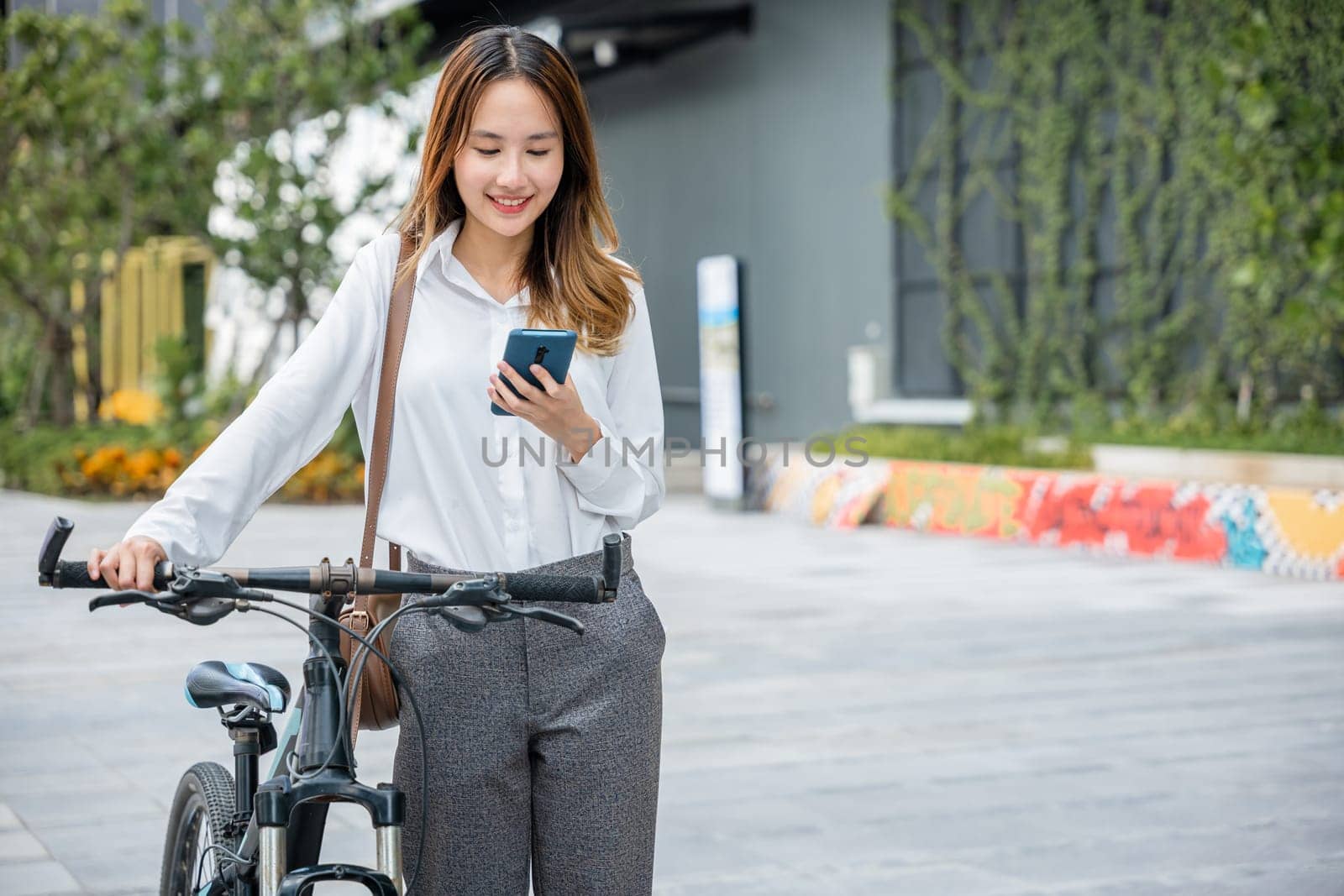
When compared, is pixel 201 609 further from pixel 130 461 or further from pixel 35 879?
pixel 130 461

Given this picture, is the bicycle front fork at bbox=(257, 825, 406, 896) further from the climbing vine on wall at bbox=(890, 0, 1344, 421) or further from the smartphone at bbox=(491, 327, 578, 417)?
the climbing vine on wall at bbox=(890, 0, 1344, 421)

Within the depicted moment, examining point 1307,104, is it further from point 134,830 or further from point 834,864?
point 134,830

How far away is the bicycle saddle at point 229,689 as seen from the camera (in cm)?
248

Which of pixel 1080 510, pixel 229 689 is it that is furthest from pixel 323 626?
pixel 1080 510

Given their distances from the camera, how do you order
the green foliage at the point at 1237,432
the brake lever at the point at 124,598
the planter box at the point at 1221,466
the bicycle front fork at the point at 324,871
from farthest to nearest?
the green foliage at the point at 1237,432
the planter box at the point at 1221,466
the bicycle front fork at the point at 324,871
the brake lever at the point at 124,598

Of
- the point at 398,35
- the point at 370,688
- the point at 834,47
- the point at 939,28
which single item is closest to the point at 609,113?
the point at 398,35

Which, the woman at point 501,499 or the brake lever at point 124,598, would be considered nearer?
the brake lever at point 124,598

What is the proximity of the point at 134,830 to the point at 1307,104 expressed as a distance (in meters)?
8.52

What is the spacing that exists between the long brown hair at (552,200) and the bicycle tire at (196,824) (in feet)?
2.93

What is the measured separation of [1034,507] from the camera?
13008 mm

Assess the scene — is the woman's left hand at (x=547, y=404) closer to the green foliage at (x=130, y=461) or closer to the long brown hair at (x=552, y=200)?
the long brown hair at (x=552, y=200)

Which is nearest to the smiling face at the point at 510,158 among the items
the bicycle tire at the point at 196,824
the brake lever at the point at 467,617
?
the brake lever at the point at 467,617

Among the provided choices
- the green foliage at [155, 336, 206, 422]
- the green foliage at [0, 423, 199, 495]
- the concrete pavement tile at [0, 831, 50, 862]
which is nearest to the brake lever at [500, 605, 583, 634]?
the concrete pavement tile at [0, 831, 50, 862]

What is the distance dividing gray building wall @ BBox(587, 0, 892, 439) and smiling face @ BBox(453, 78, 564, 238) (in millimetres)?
14540
